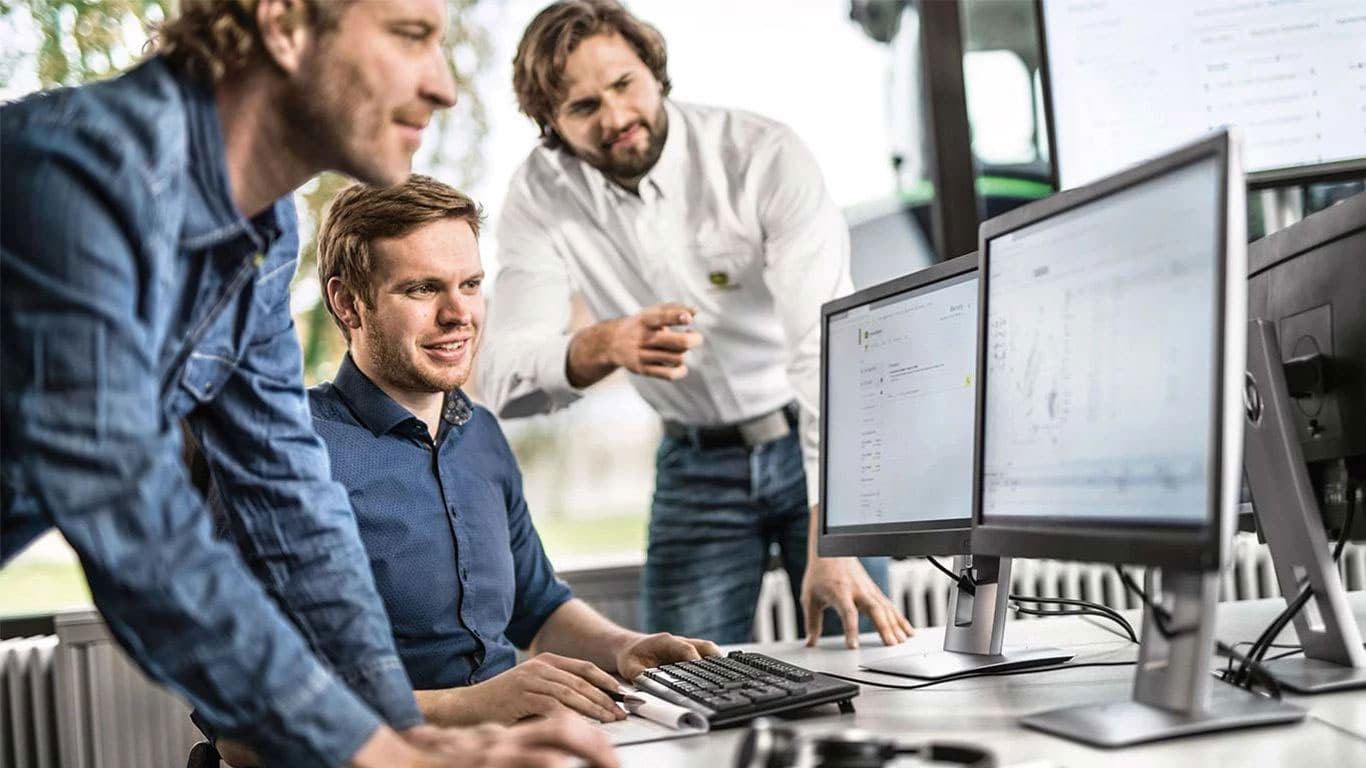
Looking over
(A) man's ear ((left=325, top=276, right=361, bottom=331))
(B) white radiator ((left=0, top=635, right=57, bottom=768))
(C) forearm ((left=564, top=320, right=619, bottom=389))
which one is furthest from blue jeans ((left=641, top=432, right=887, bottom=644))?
(B) white radiator ((left=0, top=635, right=57, bottom=768))

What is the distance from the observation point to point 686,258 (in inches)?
97.7

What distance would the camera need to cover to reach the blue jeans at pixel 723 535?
2350 millimetres

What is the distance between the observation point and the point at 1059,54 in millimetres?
2277

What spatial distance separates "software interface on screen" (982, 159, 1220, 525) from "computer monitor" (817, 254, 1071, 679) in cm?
20

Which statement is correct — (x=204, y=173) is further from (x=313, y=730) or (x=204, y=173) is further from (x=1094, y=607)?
(x=1094, y=607)

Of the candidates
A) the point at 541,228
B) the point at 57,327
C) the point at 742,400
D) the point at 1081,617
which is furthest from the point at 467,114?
the point at 57,327

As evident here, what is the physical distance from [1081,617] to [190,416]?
1.31 metres

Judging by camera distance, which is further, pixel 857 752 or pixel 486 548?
pixel 486 548

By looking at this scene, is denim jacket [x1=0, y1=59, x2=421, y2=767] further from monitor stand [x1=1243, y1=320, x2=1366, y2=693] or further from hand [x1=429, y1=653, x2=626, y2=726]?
monitor stand [x1=1243, y1=320, x2=1366, y2=693]

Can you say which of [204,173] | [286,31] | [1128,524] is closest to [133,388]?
[204,173]

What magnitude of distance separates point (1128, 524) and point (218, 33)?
83cm

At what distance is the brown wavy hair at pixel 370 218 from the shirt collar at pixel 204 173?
0.74 m

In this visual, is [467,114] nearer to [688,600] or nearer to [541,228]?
[541,228]

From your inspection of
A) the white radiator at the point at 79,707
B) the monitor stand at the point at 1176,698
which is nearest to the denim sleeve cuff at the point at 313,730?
the monitor stand at the point at 1176,698
